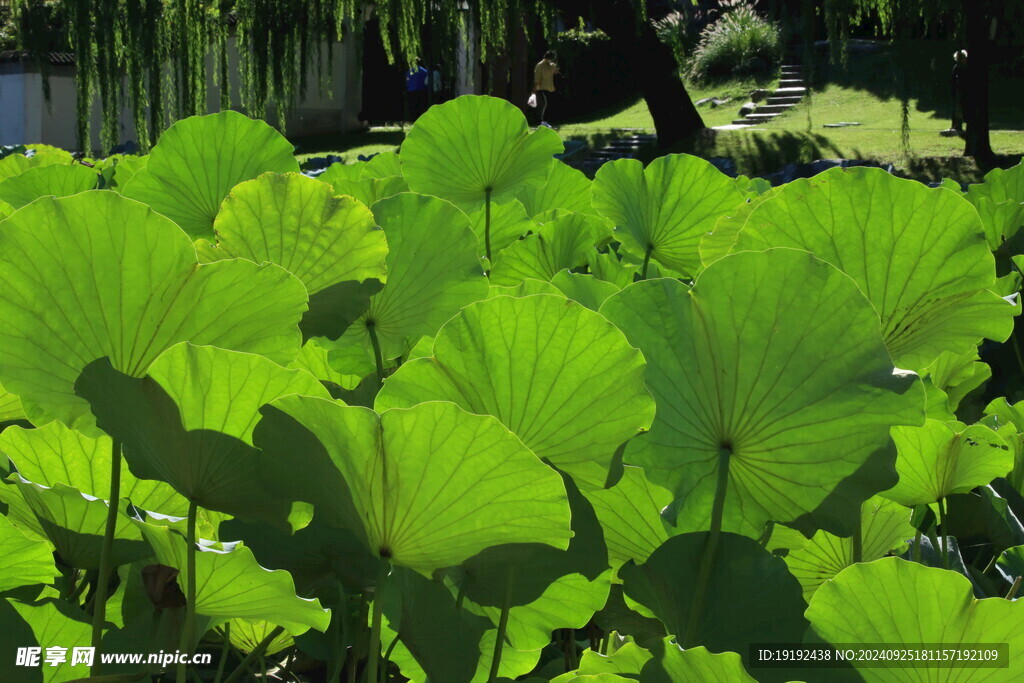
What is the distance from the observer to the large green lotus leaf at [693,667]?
0.83ft

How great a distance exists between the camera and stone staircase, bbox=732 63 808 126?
11.5 meters

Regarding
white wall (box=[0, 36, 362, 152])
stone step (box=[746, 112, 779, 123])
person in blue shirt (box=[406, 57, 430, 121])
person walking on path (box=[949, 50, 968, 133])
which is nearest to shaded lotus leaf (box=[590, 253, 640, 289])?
person walking on path (box=[949, 50, 968, 133])

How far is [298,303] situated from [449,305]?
0.14m

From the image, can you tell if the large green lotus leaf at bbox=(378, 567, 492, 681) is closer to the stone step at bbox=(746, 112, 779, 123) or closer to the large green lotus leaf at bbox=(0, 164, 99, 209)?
the large green lotus leaf at bbox=(0, 164, 99, 209)

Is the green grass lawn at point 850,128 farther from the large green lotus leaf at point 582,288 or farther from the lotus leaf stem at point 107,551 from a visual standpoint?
the lotus leaf stem at point 107,551

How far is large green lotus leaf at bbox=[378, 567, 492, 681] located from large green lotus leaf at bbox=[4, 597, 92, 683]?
10 cm

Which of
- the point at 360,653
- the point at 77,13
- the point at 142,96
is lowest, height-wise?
the point at 360,653

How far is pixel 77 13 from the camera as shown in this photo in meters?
3.93

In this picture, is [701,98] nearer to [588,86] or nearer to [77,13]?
[588,86]

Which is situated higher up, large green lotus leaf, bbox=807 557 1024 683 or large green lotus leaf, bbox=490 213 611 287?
large green lotus leaf, bbox=490 213 611 287

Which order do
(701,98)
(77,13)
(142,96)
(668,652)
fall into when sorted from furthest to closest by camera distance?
(701,98) → (77,13) → (142,96) → (668,652)

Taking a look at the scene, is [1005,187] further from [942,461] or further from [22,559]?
[22,559]

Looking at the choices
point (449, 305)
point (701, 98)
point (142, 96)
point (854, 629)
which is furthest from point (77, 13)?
point (701, 98)

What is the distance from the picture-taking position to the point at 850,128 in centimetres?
1006
